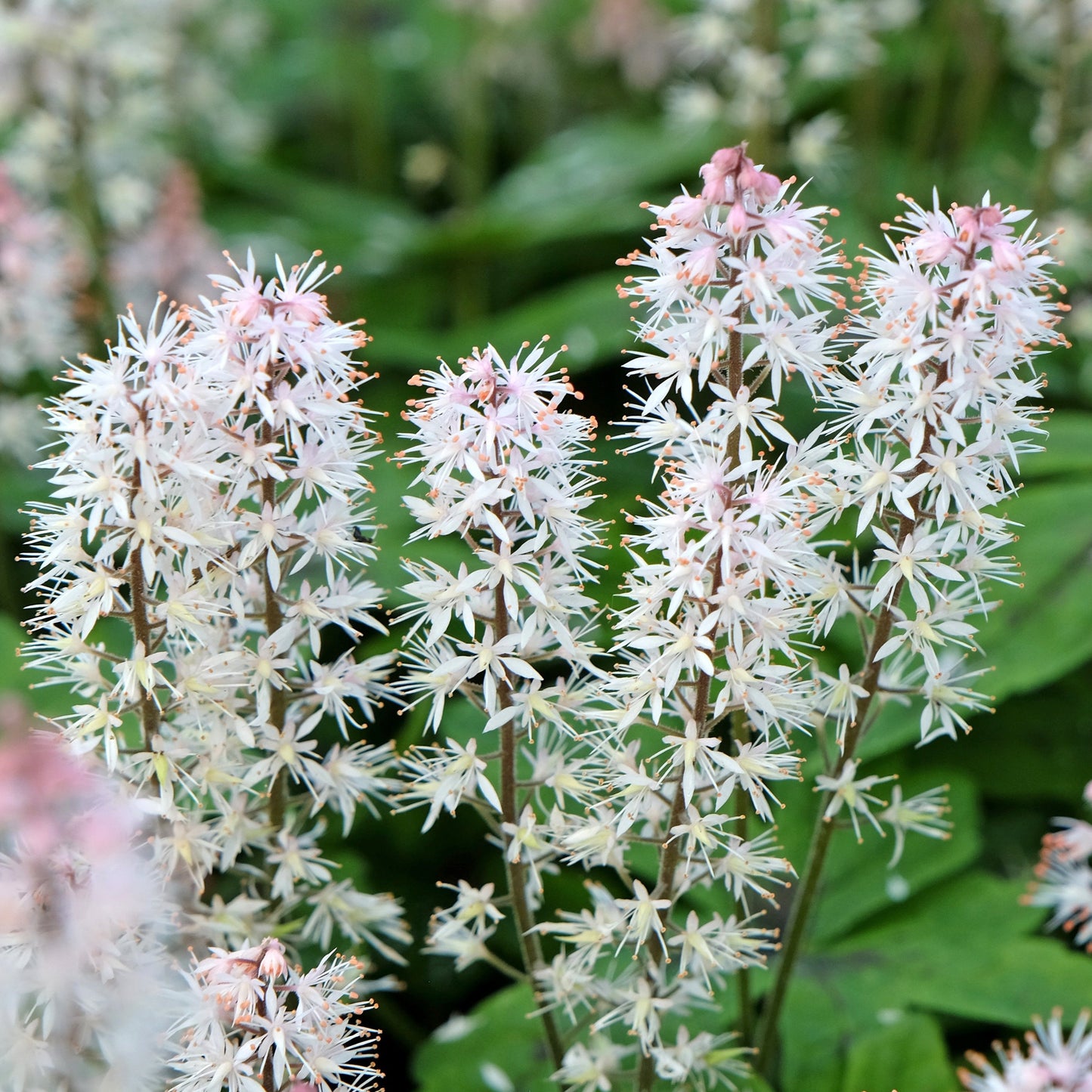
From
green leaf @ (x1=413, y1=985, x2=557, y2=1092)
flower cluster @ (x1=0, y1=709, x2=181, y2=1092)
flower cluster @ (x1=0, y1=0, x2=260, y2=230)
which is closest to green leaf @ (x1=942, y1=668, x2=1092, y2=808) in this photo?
green leaf @ (x1=413, y1=985, x2=557, y2=1092)

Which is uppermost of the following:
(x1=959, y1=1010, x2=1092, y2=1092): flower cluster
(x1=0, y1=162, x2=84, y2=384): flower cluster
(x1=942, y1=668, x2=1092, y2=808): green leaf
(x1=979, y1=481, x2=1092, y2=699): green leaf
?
(x1=0, y1=162, x2=84, y2=384): flower cluster

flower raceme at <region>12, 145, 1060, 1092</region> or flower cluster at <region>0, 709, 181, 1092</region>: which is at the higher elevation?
flower raceme at <region>12, 145, 1060, 1092</region>

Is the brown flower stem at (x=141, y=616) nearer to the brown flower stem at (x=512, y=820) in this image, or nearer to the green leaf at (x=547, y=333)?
the brown flower stem at (x=512, y=820)

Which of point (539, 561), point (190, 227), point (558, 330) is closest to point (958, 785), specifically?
point (539, 561)

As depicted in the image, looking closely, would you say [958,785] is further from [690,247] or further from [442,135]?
[442,135]

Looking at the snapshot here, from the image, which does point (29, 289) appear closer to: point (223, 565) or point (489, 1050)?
point (223, 565)

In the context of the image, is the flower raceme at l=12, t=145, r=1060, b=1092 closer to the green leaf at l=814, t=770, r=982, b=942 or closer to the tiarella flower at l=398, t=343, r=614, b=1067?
the tiarella flower at l=398, t=343, r=614, b=1067

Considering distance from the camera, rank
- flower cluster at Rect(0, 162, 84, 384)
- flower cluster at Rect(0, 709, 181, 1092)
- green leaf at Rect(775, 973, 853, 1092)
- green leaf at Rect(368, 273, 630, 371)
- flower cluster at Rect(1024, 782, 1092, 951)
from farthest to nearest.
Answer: green leaf at Rect(368, 273, 630, 371)
flower cluster at Rect(0, 162, 84, 384)
green leaf at Rect(775, 973, 853, 1092)
flower cluster at Rect(1024, 782, 1092, 951)
flower cluster at Rect(0, 709, 181, 1092)
